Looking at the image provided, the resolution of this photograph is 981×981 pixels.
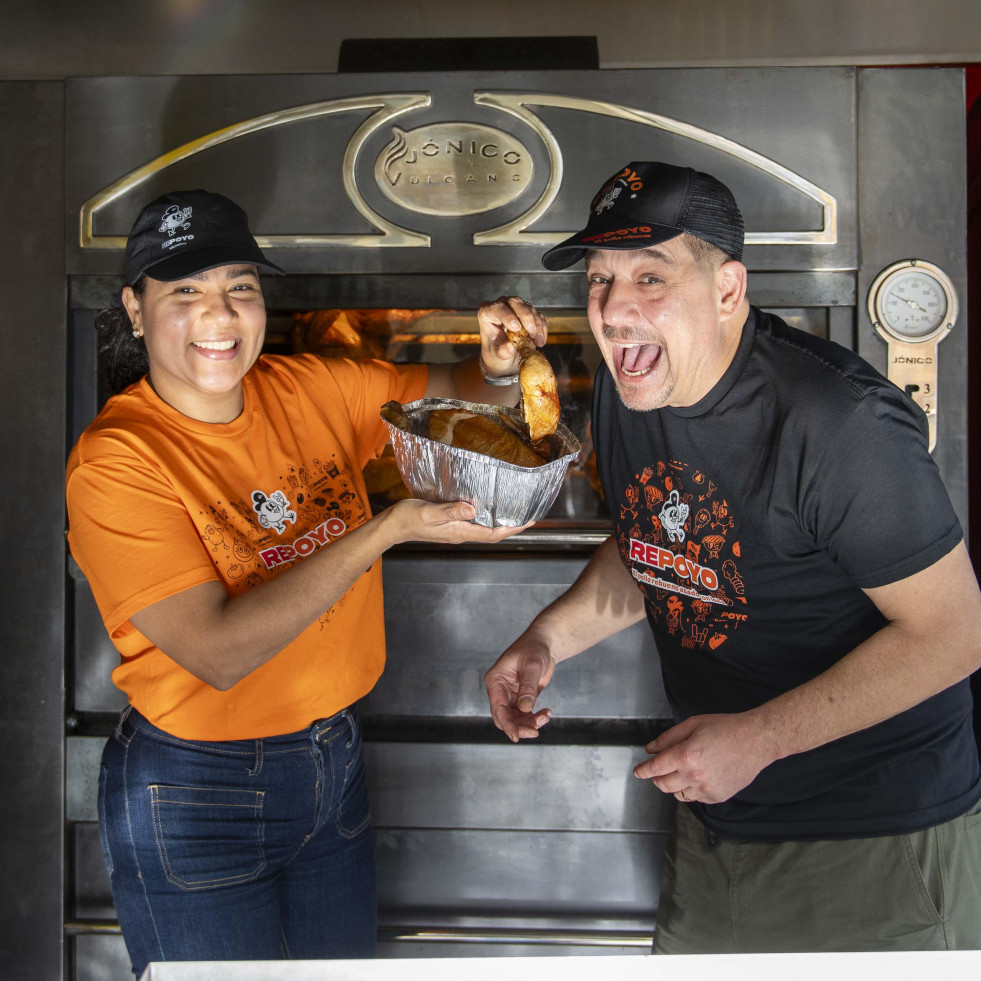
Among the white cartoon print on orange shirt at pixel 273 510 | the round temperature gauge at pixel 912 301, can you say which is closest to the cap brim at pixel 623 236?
the white cartoon print on orange shirt at pixel 273 510

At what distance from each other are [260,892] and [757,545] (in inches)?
38.8

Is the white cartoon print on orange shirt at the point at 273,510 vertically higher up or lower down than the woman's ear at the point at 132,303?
lower down

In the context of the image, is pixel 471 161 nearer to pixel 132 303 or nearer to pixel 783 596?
pixel 132 303

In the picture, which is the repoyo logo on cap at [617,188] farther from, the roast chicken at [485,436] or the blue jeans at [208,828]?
the blue jeans at [208,828]

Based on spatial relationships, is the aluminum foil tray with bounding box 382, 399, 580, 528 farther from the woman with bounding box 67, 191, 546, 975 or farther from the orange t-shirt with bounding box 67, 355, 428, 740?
the orange t-shirt with bounding box 67, 355, 428, 740

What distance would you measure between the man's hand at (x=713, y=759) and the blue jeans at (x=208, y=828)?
62 centimetres

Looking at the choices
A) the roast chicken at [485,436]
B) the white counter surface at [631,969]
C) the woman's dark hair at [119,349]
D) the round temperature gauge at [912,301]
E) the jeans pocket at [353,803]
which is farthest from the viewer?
the round temperature gauge at [912,301]

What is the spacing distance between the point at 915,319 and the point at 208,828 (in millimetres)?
1681

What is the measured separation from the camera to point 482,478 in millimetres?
1225

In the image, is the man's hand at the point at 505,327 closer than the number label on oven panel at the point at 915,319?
Yes

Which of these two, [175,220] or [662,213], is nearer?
[662,213]

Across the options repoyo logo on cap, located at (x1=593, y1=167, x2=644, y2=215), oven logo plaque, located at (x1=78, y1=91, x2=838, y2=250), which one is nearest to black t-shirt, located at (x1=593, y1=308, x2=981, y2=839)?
repoyo logo on cap, located at (x1=593, y1=167, x2=644, y2=215)

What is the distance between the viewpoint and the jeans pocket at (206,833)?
143 centimetres

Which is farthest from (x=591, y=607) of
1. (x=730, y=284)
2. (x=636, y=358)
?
(x=730, y=284)
